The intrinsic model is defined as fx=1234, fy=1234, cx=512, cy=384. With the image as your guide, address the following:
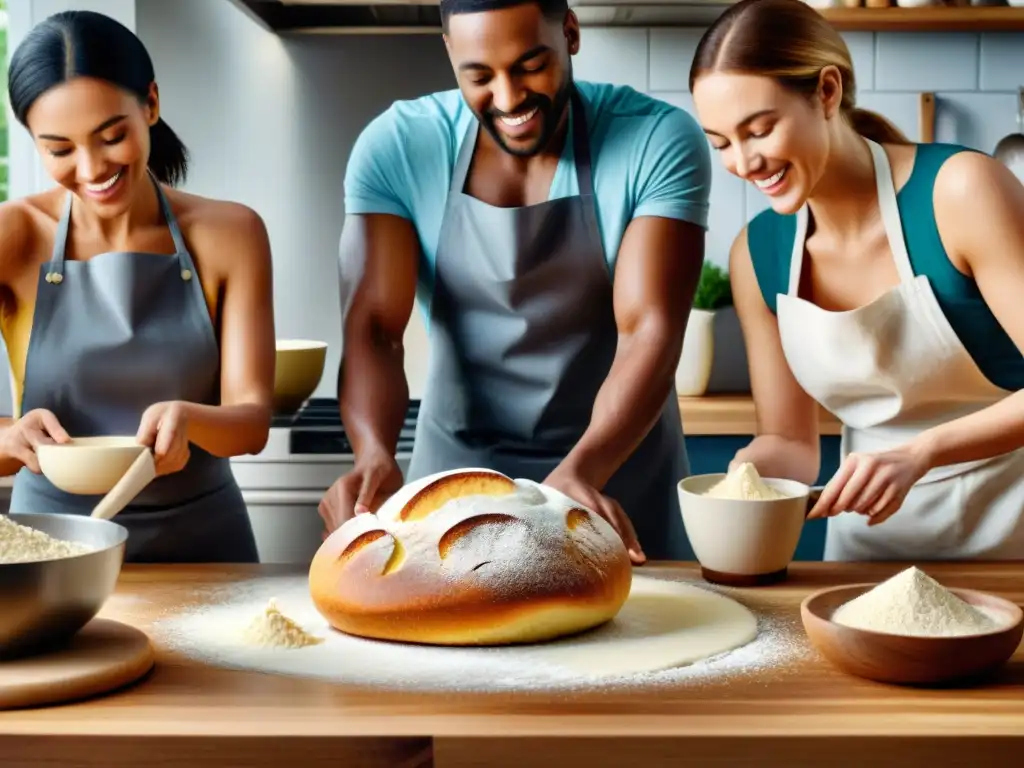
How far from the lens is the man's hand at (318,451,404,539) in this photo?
1471 mm

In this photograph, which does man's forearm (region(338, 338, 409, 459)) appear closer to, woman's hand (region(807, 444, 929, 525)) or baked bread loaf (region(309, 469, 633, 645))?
baked bread loaf (region(309, 469, 633, 645))

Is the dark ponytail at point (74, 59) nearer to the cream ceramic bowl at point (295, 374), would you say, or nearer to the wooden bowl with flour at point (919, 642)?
the cream ceramic bowl at point (295, 374)

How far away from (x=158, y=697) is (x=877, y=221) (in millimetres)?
1137

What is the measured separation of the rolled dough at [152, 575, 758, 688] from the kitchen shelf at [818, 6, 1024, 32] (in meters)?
2.06

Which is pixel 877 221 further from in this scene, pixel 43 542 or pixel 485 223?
pixel 43 542

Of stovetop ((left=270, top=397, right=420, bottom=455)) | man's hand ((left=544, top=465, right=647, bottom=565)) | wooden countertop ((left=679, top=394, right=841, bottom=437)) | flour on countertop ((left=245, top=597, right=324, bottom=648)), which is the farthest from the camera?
wooden countertop ((left=679, top=394, right=841, bottom=437))

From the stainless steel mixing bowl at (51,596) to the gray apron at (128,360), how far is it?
656 millimetres

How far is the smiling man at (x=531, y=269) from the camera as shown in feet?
5.54

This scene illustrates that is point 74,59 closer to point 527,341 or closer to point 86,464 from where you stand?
point 86,464

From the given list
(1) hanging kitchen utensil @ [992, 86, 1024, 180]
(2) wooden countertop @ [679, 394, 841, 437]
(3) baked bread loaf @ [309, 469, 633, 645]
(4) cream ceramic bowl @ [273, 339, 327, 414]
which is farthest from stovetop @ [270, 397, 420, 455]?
(1) hanging kitchen utensil @ [992, 86, 1024, 180]

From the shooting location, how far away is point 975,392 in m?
1.66

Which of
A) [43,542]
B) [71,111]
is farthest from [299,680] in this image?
[71,111]

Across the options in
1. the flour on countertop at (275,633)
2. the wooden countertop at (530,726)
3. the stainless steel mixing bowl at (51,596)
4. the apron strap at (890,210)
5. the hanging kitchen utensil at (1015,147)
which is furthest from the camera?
the hanging kitchen utensil at (1015,147)

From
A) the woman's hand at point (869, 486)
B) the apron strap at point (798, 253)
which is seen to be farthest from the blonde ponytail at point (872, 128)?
the woman's hand at point (869, 486)
